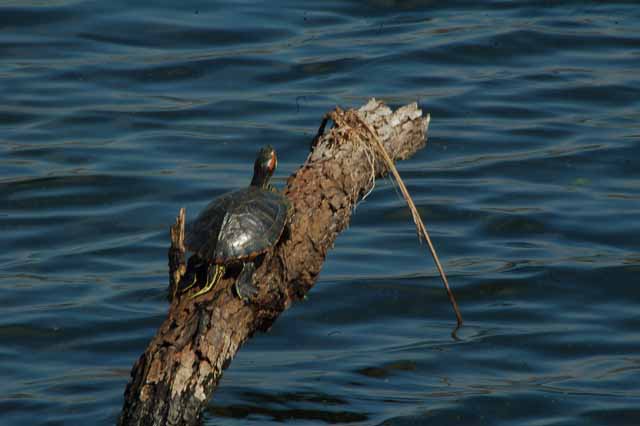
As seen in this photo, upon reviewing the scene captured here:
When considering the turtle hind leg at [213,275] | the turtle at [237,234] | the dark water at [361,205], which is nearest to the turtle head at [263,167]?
the turtle at [237,234]

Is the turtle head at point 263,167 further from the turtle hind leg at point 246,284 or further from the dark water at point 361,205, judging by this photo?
the turtle hind leg at point 246,284

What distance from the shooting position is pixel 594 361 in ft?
23.6

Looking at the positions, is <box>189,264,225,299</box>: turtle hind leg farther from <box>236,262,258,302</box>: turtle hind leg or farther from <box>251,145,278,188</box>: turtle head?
<box>251,145,278,188</box>: turtle head

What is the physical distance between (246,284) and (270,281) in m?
0.25

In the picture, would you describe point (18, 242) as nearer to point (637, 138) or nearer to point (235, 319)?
point (235, 319)

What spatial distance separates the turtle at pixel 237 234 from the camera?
558 cm

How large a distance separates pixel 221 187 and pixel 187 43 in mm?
4366

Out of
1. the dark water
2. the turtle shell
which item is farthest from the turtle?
the dark water

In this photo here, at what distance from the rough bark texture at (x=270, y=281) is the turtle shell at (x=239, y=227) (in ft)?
0.35

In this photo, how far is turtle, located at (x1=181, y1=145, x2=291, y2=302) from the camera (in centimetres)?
558

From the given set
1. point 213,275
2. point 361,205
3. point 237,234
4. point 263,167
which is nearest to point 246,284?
point 213,275

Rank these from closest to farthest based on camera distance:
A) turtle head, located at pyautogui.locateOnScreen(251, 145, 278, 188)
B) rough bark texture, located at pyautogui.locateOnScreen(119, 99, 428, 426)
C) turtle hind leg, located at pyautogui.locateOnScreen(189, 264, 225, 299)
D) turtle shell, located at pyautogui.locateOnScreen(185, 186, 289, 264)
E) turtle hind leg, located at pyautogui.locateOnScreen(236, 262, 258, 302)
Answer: rough bark texture, located at pyautogui.locateOnScreen(119, 99, 428, 426)
turtle hind leg, located at pyautogui.locateOnScreen(236, 262, 258, 302)
turtle hind leg, located at pyautogui.locateOnScreen(189, 264, 225, 299)
turtle shell, located at pyautogui.locateOnScreen(185, 186, 289, 264)
turtle head, located at pyautogui.locateOnScreen(251, 145, 278, 188)

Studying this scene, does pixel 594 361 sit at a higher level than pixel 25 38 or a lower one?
lower

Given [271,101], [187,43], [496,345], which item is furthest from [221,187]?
[187,43]
